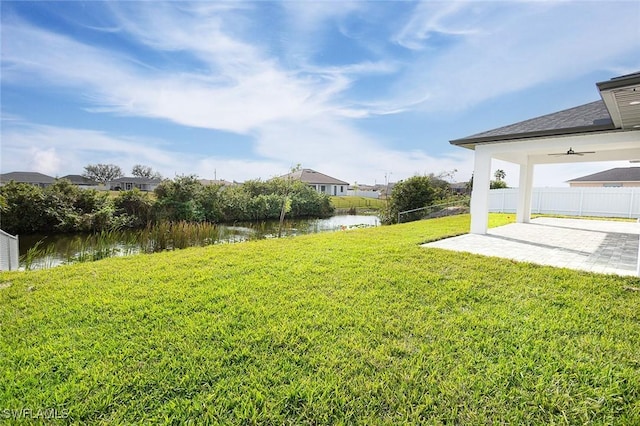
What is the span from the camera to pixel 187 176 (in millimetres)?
20938

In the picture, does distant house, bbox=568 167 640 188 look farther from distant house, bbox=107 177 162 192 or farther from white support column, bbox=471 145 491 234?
distant house, bbox=107 177 162 192

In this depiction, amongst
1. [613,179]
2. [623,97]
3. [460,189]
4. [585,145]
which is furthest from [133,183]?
[613,179]

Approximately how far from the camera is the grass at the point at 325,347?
2.18m

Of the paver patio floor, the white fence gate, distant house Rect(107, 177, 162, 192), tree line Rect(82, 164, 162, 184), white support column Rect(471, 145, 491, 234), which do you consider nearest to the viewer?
the paver patio floor

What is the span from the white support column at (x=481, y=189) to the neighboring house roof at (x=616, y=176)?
23.9 metres

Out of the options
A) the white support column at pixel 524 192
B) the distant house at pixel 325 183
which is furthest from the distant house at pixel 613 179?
the distant house at pixel 325 183

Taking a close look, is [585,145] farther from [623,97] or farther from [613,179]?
[613,179]

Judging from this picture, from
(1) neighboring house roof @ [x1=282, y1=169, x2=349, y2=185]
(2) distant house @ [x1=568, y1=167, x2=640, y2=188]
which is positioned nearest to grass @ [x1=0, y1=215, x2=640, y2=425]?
(2) distant house @ [x1=568, y1=167, x2=640, y2=188]

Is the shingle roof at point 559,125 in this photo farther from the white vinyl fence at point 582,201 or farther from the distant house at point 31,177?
the distant house at point 31,177

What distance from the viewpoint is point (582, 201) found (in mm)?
15945

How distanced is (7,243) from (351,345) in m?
7.83

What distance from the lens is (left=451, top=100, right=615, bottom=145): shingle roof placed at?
7150mm

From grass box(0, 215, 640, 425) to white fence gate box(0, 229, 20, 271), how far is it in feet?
5.69

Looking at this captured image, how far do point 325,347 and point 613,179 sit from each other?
1285 inches
